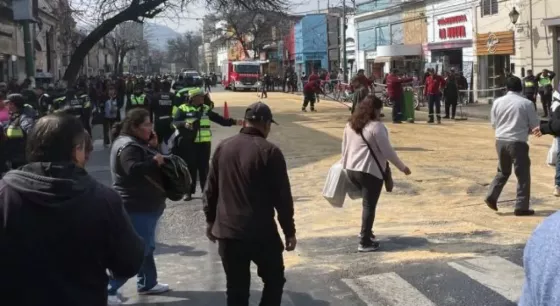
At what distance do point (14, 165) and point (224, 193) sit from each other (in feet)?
16.7

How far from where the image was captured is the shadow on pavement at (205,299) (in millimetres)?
5809

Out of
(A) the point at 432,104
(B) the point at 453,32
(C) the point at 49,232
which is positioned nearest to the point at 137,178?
(C) the point at 49,232

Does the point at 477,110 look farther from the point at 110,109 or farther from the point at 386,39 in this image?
the point at 386,39

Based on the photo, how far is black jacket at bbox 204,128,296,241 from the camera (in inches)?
172

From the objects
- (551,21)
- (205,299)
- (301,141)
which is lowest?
(205,299)

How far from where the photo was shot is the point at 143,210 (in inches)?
220

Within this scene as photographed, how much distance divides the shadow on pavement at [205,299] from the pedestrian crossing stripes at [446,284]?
1.50ft

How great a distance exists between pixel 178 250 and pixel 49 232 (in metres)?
5.15

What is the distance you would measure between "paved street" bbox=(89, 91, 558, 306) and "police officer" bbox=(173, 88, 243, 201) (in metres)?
0.69

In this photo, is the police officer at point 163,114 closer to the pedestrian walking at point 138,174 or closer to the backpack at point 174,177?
the pedestrian walking at point 138,174

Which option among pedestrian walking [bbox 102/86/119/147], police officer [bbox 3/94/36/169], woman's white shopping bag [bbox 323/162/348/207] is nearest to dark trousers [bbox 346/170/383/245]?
woman's white shopping bag [bbox 323/162/348/207]

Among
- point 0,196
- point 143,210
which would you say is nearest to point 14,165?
point 143,210

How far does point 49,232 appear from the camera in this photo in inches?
106

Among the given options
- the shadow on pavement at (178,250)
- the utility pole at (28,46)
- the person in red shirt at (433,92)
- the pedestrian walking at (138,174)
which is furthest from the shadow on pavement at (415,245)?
the utility pole at (28,46)
